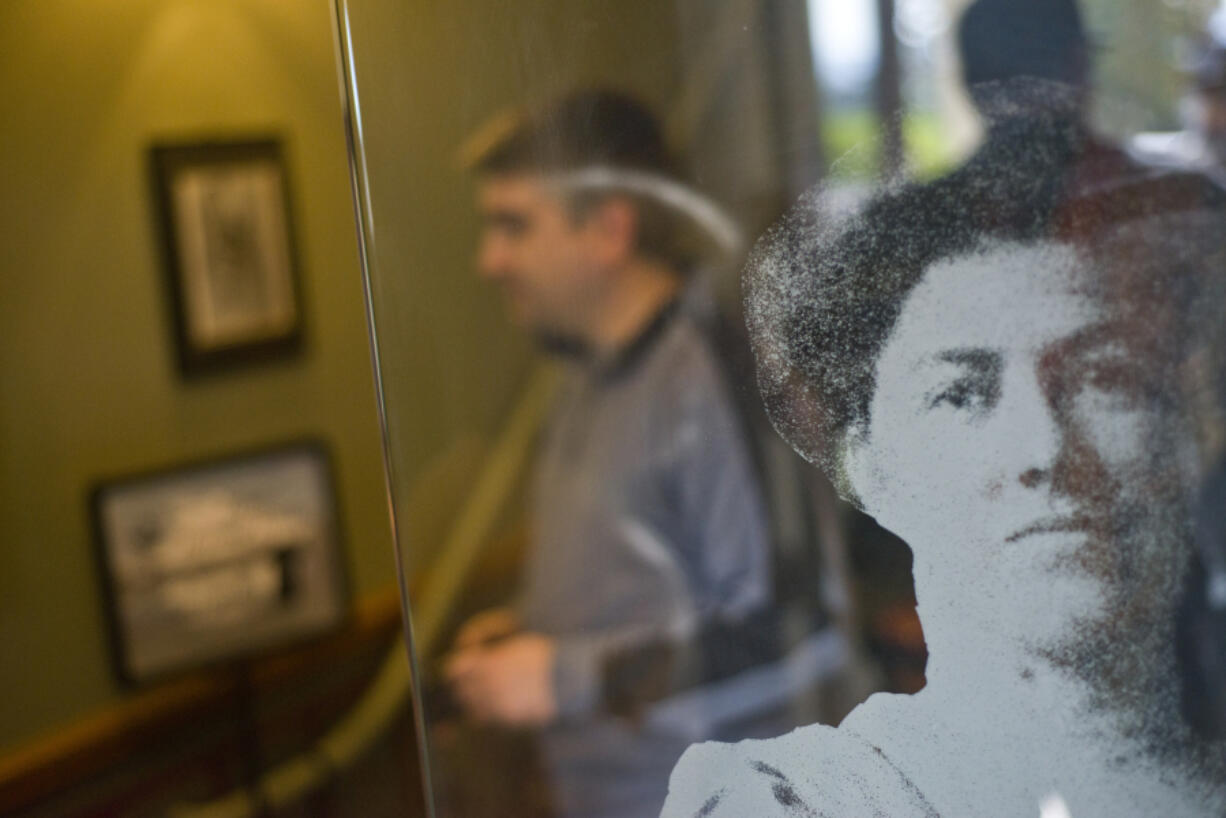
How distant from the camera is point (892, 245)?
0.43m

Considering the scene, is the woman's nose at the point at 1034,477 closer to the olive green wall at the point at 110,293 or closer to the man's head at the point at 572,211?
the man's head at the point at 572,211

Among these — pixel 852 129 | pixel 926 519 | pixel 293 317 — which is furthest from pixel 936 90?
pixel 293 317

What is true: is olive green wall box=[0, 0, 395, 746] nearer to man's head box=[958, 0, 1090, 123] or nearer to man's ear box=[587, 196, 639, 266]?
man's ear box=[587, 196, 639, 266]

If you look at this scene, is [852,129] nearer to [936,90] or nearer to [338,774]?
[936,90]

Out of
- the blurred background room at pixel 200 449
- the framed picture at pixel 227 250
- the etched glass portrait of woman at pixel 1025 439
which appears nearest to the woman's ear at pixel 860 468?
the etched glass portrait of woman at pixel 1025 439

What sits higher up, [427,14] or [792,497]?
[427,14]

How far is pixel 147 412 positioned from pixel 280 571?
1.29 ft

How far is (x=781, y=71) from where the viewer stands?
18.3 inches

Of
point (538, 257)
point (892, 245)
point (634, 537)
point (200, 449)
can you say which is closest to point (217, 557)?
point (200, 449)

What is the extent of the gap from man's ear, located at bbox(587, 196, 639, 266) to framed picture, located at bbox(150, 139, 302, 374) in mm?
1779

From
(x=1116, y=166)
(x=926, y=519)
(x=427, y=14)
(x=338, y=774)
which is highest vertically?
(x=427, y=14)

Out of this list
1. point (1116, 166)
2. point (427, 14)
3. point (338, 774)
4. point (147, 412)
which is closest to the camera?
point (1116, 166)

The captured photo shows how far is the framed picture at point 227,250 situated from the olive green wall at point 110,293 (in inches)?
1.4

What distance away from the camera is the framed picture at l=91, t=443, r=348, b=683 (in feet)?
6.46
